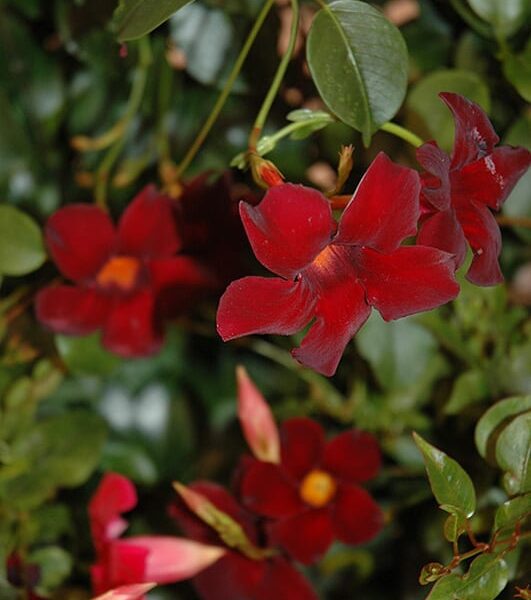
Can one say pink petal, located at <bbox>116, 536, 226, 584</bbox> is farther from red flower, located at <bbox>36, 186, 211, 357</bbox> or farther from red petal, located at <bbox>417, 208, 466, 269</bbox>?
red petal, located at <bbox>417, 208, 466, 269</bbox>

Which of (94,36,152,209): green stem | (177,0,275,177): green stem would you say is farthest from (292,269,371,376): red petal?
(94,36,152,209): green stem

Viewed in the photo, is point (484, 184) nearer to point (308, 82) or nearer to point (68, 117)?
point (308, 82)

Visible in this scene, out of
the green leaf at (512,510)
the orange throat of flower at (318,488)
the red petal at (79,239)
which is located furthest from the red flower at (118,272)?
the green leaf at (512,510)

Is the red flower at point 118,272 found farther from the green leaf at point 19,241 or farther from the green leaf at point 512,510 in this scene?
the green leaf at point 512,510

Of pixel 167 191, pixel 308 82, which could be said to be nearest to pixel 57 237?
pixel 167 191

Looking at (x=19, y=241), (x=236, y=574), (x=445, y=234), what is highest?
(x=445, y=234)

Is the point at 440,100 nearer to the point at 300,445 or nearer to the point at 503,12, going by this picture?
the point at 503,12

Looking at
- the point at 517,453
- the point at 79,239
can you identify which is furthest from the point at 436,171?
the point at 79,239
